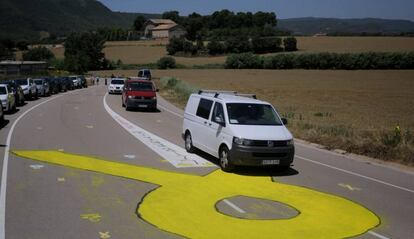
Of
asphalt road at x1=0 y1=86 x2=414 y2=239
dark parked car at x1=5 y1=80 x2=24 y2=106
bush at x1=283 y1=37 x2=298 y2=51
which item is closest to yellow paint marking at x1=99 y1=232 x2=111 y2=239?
asphalt road at x1=0 y1=86 x2=414 y2=239

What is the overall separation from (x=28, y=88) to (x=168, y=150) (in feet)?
89.9

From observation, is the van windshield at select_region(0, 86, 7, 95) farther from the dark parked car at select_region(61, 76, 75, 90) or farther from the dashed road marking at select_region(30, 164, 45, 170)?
the dark parked car at select_region(61, 76, 75, 90)

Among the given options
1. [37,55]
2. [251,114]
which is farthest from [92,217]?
[37,55]

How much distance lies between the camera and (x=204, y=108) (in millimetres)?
15195

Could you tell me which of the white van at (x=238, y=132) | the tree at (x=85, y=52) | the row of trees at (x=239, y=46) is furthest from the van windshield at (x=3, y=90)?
the row of trees at (x=239, y=46)

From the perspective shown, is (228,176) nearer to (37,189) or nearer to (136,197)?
(136,197)

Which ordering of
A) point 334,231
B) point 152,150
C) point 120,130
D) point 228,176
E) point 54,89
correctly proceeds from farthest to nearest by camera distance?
point 54,89 → point 120,130 → point 152,150 → point 228,176 → point 334,231

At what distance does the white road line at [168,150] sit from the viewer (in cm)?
1417

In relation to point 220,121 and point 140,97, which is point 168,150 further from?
point 140,97

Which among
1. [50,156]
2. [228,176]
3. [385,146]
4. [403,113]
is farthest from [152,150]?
[403,113]

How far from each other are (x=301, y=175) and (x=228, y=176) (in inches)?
71.4

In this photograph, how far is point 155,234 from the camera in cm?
795

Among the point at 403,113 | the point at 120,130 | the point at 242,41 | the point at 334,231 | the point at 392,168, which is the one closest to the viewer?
the point at 334,231

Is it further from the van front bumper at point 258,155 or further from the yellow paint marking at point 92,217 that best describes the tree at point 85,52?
the yellow paint marking at point 92,217
